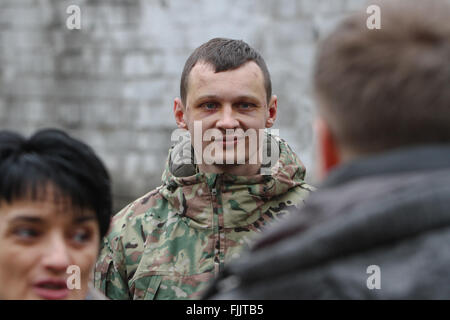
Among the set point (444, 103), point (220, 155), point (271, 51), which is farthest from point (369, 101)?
point (271, 51)

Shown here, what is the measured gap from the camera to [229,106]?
7.56 ft

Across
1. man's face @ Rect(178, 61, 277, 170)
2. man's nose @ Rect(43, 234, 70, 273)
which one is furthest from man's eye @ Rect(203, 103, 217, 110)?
man's nose @ Rect(43, 234, 70, 273)

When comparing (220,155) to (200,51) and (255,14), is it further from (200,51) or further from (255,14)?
(255,14)

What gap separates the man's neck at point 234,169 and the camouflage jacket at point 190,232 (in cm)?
4

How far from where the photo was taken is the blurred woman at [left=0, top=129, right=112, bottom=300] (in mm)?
1444

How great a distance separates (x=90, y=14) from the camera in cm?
611

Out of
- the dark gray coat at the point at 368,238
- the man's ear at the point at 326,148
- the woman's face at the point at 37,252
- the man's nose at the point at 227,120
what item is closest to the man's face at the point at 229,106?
the man's nose at the point at 227,120

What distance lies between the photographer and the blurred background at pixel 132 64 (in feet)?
18.0

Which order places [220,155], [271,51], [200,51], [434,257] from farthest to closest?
[271,51] < [200,51] < [220,155] < [434,257]

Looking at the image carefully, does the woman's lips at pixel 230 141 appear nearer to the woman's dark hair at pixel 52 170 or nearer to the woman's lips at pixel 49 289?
the woman's dark hair at pixel 52 170

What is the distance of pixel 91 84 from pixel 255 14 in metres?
1.87

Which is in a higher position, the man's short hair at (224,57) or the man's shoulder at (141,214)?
the man's short hair at (224,57)

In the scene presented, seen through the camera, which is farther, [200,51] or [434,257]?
[200,51]

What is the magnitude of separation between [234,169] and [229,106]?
24 centimetres
